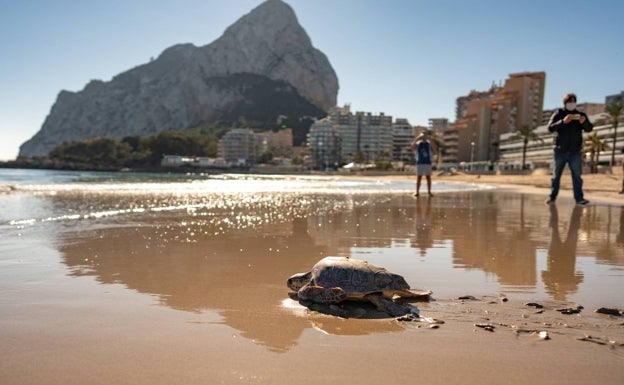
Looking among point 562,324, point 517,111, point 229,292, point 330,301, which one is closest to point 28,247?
point 229,292

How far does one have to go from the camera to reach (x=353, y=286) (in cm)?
351

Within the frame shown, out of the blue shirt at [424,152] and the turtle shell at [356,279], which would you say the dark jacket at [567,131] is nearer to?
the blue shirt at [424,152]

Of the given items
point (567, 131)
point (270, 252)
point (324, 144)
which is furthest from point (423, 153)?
point (324, 144)

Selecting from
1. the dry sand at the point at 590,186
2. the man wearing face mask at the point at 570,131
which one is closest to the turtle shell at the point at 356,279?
the man wearing face mask at the point at 570,131

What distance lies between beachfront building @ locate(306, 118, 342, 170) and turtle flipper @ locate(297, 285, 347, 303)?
157m

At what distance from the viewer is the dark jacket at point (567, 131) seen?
477 inches

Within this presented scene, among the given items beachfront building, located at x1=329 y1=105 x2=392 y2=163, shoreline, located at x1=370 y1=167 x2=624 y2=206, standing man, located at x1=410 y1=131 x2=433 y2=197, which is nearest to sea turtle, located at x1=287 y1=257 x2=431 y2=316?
standing man, located at x1=410 y1=131 x2=433 y2=197

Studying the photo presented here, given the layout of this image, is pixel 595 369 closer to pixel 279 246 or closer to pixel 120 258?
pixel 279 246

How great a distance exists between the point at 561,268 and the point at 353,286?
2.89 m

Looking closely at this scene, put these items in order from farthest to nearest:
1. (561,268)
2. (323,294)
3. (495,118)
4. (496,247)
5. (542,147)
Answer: (495,118) < (542,147) < (496,247) < (561,268) < (323,294)

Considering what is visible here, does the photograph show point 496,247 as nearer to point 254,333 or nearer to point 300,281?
point 300,281

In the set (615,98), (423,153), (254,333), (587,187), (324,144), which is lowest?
(254,333)

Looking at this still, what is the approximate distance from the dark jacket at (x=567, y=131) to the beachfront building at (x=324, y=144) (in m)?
148

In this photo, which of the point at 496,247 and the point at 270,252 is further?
the point at 496,247
